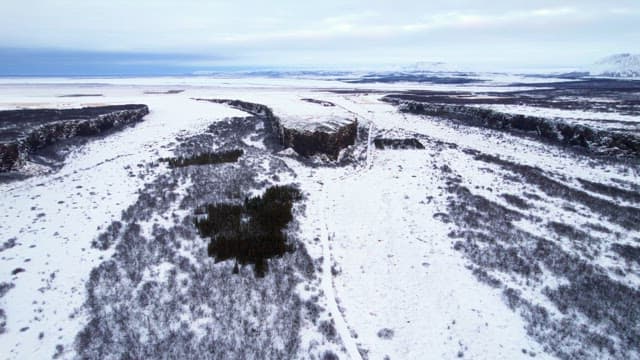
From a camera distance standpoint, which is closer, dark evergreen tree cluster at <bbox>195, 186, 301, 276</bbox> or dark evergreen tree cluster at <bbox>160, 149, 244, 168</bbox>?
dark evergreen tree cluster at <bbox>195, 186, 301, 276</bbox>

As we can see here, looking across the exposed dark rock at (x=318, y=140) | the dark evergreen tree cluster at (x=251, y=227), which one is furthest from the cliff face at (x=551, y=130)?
the dark evergreen tree cluster at (x=251, y=227)

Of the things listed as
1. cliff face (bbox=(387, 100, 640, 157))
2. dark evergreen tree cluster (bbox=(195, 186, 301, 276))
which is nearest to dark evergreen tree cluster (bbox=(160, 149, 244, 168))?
dark evergreen tree cluster (bbox=(195, 186, 301, 276))

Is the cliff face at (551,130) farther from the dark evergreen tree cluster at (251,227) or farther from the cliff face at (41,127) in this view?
the cliff face at (41,127)

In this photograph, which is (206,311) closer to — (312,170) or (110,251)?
(110,251)

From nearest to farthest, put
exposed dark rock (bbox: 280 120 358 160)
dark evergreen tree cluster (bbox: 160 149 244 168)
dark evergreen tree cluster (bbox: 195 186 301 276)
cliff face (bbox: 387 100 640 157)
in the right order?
1. dark evergreen tree cluster (bbox: 195 186 301 276)
2. dark evergreen tree cluster (bbox: 160 149 244 168)
3. exposed dark rock (bbox: 280 120 358 160)
4. cliff face (bbox: 387 100 640 157)

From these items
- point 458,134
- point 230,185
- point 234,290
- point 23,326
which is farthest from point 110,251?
point 458,134

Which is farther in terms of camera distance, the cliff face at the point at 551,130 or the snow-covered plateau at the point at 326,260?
the cliff face at the point at 551,130

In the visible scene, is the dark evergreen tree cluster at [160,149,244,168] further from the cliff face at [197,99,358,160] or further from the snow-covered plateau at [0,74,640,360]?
the cliff face at [197,99,358,160]
